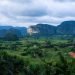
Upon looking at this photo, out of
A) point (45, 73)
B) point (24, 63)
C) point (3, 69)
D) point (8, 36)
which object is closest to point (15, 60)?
point (24, 63)

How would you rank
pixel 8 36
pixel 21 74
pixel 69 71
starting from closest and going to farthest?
pixel 69 71 < pixel 21 74 < pixel 8 36

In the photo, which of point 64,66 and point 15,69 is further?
point 15,69

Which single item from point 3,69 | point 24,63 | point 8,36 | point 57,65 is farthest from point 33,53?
point 8,36

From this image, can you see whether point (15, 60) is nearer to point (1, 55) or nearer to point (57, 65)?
point (1, 55)

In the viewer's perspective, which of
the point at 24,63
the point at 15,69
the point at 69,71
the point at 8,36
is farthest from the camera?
the point at 8,36

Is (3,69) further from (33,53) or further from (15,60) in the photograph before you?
(33,53)

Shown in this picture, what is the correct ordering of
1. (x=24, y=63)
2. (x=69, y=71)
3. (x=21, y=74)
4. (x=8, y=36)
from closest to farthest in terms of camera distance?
1. (x=69, y=71)
2. (x=21, y=74)
3. (x=24, y=63)
4. (x=8, y=36)

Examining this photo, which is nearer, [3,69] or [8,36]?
[3,69]

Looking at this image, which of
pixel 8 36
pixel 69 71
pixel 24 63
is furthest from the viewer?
pixel 8 36
